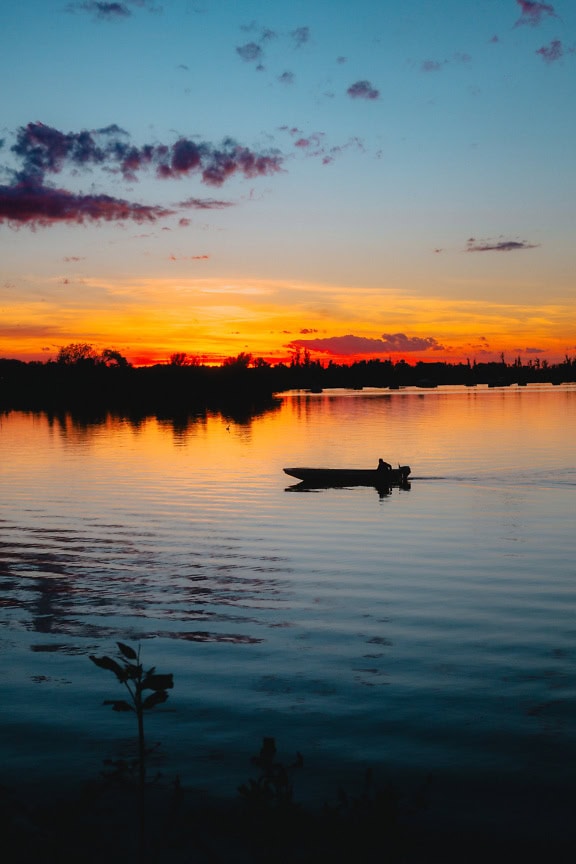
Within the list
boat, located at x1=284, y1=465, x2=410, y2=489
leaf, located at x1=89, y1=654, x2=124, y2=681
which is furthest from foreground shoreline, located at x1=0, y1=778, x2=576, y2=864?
boat, located at x1=284, y1=465, x2=410, y2=489

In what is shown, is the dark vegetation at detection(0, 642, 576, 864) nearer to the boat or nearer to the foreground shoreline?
the foreground shoreline

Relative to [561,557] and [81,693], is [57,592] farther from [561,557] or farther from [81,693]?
[561,557]

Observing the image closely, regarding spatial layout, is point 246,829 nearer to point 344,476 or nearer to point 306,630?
point 306,630

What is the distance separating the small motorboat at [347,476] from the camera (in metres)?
65.4

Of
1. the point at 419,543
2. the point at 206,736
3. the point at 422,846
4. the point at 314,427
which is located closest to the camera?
the point at 422,846

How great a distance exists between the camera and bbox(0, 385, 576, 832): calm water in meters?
15.0

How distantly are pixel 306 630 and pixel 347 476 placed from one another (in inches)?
1737

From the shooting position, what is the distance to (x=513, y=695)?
17.9m

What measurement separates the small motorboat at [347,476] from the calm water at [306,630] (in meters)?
2.19

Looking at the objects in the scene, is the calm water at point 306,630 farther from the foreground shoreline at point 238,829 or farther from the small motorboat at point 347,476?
the small motorboat at point 347,476

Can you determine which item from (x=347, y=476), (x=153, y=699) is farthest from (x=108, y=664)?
(x=347, y=476)

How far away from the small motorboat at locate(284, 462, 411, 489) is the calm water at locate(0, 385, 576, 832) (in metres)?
2.19

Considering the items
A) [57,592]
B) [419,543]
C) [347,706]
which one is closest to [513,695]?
[347,706]

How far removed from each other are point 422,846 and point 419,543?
2994 cm
